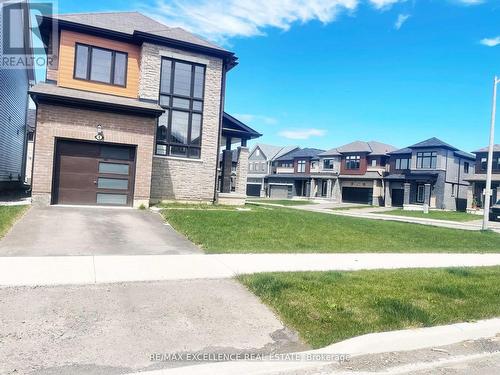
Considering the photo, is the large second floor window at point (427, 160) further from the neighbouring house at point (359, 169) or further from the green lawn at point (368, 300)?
the green lawn at point (368, 300)

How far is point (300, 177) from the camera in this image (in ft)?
189

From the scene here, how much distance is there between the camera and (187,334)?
4.68 meters

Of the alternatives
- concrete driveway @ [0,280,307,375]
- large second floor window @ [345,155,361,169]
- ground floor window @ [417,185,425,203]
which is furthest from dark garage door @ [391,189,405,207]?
concrete driveway @ [0,280,307,375]

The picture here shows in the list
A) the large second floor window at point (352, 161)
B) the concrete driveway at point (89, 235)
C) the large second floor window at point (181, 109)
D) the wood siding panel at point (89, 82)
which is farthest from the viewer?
the large second floor window at point (352, 161)

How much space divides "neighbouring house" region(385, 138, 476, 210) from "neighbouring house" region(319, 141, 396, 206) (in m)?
1.21

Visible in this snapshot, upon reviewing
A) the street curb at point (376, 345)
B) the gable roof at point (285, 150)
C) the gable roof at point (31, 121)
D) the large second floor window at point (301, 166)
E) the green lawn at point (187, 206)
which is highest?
the gable roof at point (285, 150)

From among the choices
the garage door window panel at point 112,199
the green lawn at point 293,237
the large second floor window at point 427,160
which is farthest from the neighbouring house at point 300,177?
the garage door window panel at point 112,199

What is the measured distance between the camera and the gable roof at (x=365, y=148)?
165ft

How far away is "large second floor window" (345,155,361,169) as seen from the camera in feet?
168

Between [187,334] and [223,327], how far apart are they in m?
0.50

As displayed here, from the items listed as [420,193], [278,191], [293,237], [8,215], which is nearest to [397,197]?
[420,193]

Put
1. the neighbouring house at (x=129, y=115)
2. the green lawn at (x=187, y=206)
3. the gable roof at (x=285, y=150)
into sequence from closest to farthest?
the neighbouring house at (x=129, y=115) → the green lawn at (x=187, y=206) → the gable roof at (x=285, y=150)

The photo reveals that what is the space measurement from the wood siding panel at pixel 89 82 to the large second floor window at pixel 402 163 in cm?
3851

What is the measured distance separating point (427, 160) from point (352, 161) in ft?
33.1
